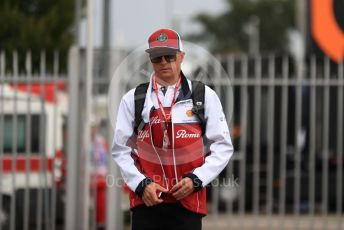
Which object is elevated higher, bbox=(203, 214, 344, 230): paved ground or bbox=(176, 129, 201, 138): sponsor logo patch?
bbox=(176, 129, 201, 138): sponsor logo patch

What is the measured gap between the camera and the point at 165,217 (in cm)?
504

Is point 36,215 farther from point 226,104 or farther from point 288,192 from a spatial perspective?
point 288,192

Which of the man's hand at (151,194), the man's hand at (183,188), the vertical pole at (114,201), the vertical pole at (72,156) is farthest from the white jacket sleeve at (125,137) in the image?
the vertical pole at (72,156)

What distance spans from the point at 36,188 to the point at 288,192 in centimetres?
447

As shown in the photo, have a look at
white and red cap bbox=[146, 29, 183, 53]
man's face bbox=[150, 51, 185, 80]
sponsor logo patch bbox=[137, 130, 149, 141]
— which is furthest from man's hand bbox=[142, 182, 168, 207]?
white and red cap bbox=[146, 29, 183, 53]

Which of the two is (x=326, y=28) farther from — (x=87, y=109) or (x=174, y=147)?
(x=174, y=147)

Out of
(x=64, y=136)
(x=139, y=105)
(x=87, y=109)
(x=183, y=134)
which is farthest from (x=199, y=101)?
(x=64, y=136)

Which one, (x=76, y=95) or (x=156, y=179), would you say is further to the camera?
(x=76, y=95)

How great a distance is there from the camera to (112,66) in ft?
30.4

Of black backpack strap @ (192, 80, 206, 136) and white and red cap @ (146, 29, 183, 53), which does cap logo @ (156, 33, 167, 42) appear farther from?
black backpack strap @ (192, 80, 206, 136)

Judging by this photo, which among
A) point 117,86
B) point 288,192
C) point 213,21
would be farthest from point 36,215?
point 213,21

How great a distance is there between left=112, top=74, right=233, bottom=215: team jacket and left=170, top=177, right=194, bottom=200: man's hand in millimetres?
52

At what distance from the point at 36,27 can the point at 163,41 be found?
1058cm

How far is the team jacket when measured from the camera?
16.6 feet
